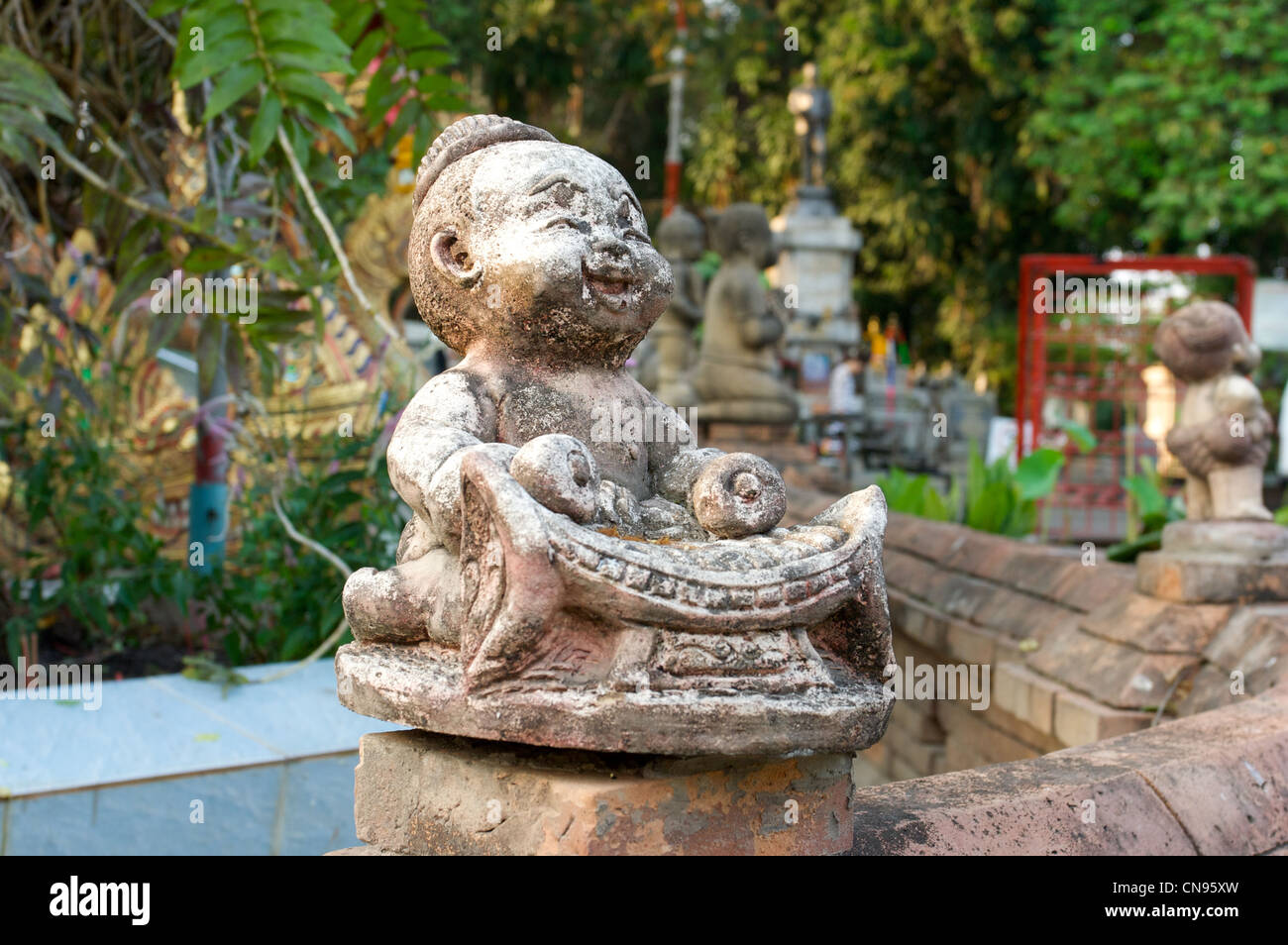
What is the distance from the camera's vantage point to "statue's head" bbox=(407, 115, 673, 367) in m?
2.06

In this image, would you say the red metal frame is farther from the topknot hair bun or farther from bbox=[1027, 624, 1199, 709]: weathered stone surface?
the topknot hair bun

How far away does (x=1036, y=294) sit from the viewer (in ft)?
25.9

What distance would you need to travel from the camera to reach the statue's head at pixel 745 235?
28.2 feet

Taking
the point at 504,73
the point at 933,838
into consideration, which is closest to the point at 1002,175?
the point at 504,73

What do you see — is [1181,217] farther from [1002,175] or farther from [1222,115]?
[1002,175]

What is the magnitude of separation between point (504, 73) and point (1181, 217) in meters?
8.98

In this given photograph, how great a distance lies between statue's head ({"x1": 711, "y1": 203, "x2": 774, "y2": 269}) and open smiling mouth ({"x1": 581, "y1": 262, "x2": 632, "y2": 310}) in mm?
6614

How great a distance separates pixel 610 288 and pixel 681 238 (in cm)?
829

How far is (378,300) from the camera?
633cm

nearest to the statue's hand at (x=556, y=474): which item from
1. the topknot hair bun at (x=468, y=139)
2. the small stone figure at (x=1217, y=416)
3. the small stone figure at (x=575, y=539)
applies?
the small stone figure at (x=575, y=539)

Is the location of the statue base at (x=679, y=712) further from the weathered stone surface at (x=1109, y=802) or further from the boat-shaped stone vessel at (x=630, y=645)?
the weathered stone surface at (x=1109, y=802)

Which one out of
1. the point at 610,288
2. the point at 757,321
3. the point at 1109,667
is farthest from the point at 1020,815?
the point at 757,321

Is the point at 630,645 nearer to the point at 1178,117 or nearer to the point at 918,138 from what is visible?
the point at 1178,117

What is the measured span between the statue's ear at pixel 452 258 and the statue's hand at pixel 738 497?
1.74 feet
